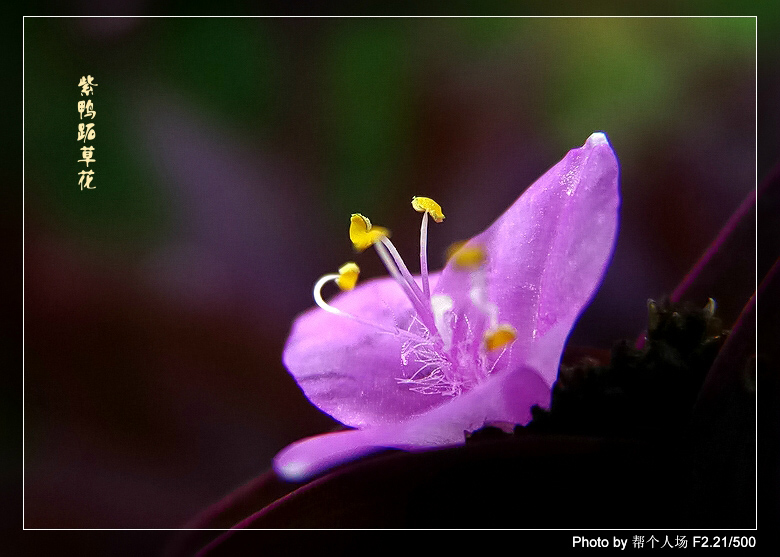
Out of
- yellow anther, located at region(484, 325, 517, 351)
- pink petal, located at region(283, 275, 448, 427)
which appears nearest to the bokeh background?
pink petal, located at region(283, 275, 448, 427)

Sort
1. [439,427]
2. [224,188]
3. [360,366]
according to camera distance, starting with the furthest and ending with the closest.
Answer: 1. [224,188]
2. [360,366]
3. [439,427]

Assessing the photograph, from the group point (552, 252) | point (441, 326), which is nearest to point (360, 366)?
point (441, 326)

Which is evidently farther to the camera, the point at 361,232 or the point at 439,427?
the point at 361,232

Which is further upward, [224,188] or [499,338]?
[224,188]

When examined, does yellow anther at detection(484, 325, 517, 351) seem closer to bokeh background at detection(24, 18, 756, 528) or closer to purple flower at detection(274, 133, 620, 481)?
purple flower at detection(274, 133, 620, 481)

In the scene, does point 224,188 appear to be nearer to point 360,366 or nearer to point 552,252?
point 360,366
